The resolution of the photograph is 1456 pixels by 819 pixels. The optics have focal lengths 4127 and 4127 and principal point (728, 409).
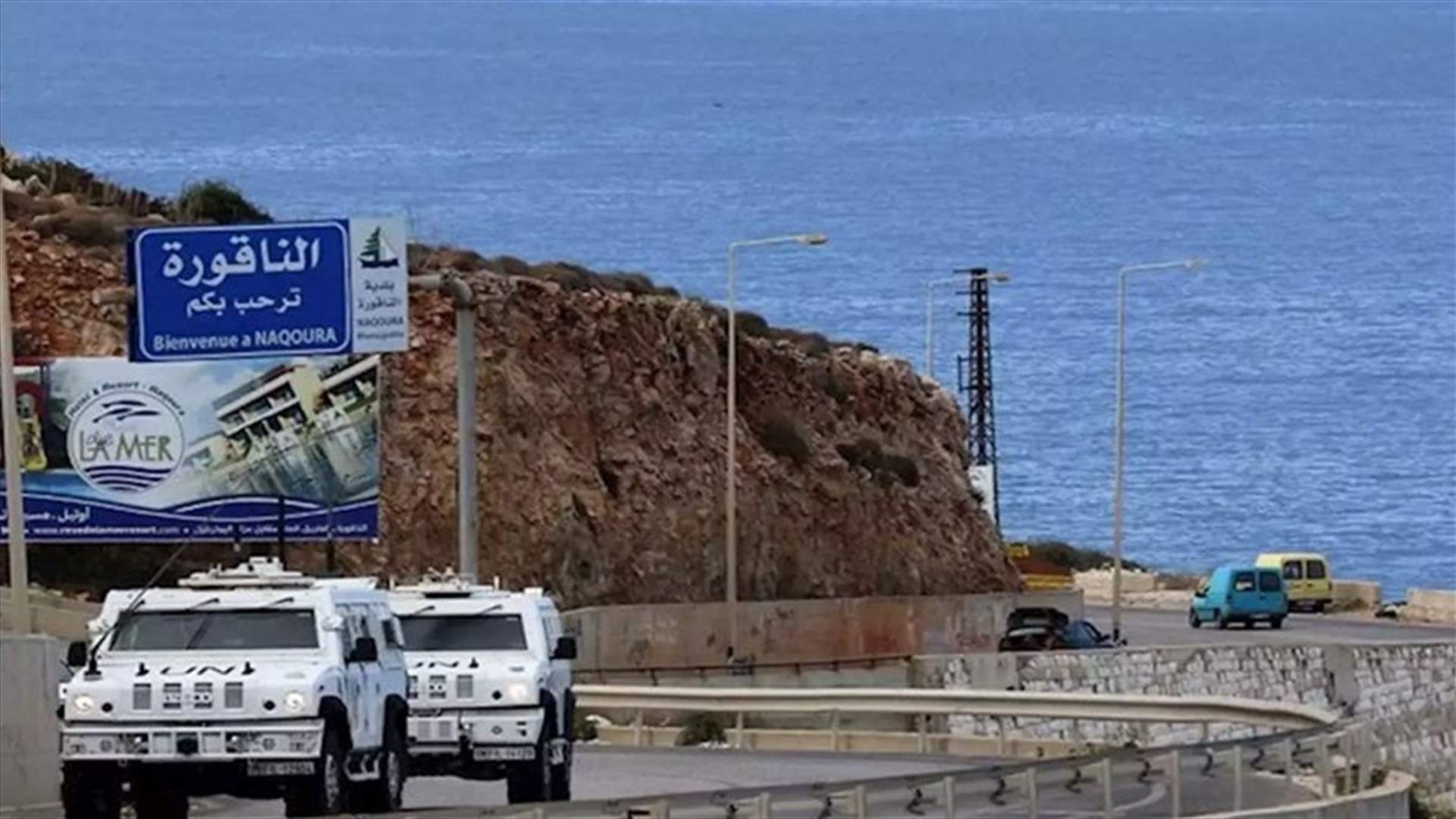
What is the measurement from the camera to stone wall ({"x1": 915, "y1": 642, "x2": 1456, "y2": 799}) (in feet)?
178

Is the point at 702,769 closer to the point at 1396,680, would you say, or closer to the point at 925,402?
the point at 1396,680

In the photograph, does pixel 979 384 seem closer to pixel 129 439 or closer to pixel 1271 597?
pixel 1271 597

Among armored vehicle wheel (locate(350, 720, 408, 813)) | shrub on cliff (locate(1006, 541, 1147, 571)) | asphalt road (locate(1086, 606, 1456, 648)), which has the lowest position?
armored vehicle wheel (locate(350, 720, 408, 813))

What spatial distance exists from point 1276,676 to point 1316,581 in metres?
30.1

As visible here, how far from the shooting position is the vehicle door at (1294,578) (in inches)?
3280

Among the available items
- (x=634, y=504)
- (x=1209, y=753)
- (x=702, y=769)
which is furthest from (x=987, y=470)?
(x=1209, y=753)

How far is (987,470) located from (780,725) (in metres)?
45.9

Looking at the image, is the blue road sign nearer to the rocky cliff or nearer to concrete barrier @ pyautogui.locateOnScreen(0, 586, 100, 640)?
the rocky cliff

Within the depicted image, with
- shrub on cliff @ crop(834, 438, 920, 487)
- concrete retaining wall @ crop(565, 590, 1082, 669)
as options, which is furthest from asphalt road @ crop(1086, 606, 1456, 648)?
shrub on cliff @ crop(834, 438, 920, 487)

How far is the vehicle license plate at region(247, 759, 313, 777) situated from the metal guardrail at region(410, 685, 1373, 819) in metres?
2.07

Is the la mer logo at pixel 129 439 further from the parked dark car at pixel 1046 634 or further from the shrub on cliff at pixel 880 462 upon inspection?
the shrub on cliff at pixel 880 462

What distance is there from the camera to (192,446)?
56.2 m

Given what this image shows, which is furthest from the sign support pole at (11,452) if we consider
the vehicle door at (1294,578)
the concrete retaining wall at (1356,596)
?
the concrete retaining wall at (1356,596)

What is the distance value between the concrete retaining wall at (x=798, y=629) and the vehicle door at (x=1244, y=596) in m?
7.98
